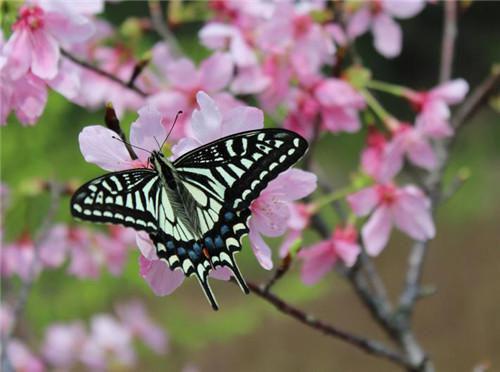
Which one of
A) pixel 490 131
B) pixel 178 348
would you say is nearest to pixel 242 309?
pixel 178 348

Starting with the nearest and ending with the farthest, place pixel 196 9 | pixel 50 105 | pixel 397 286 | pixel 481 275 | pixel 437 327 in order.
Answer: pixel 196 9 → pixel 50 105 → pixel 437 327 → pixel 481 275 → pixel 397 286

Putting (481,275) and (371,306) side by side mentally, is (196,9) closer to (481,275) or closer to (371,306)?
(371,306)

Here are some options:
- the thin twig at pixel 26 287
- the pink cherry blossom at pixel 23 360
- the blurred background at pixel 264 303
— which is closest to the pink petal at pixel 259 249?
the thin twig at pixel 26 287

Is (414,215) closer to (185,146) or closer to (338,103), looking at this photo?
(338,103)

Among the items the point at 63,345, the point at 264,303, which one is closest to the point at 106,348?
the point at 63,345

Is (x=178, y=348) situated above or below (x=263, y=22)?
below

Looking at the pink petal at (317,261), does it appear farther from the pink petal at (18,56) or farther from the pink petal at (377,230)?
the pink petal at (18,56)

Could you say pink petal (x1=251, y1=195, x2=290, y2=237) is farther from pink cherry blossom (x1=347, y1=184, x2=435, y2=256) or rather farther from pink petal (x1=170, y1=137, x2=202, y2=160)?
pink cherry blossom (x1=347, y1=184, x2=435, y2=256)
